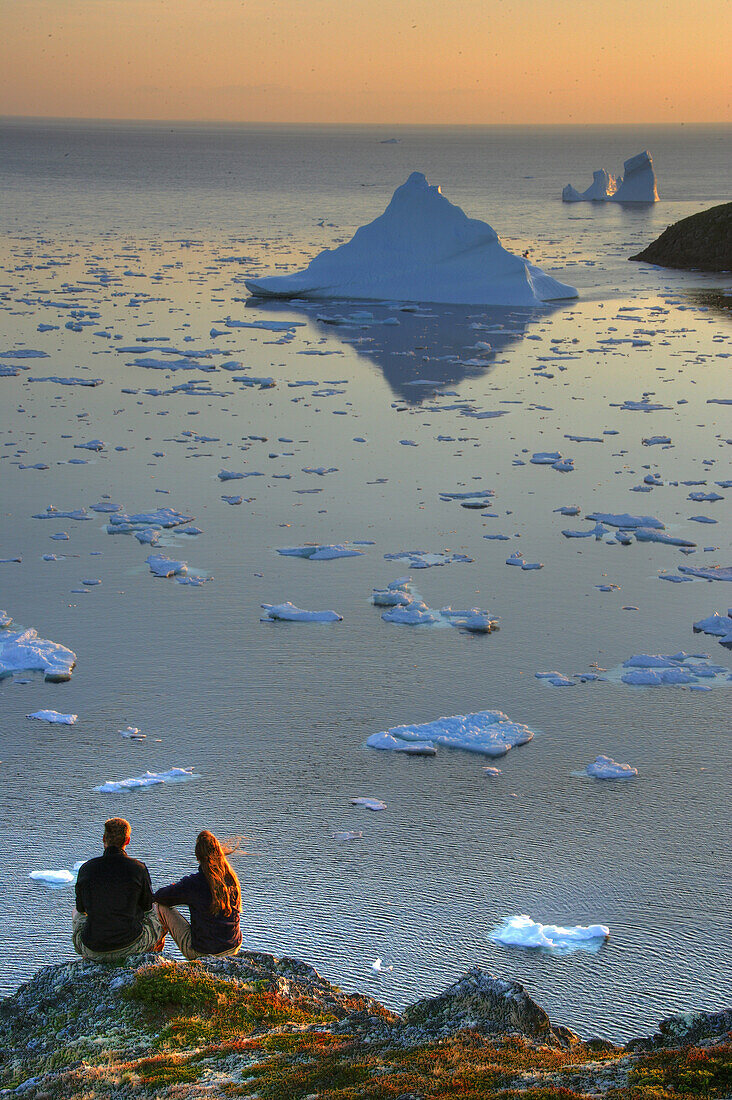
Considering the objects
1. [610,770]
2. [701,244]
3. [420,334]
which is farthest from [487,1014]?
[701,244]

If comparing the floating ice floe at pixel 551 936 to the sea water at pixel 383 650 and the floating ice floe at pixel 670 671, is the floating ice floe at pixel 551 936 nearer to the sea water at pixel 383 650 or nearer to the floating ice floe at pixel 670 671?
the sea water at pixel 383 650

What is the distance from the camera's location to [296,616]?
9664 millimetres

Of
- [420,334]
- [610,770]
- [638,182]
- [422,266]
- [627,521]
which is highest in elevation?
[638,182]

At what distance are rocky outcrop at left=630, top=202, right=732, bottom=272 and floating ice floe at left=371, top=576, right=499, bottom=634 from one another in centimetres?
3043

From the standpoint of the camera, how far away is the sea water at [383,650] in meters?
6.03

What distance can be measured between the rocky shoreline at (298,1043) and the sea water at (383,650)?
0.73 m

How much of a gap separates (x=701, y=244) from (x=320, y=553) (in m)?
30.5

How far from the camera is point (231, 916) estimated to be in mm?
5164

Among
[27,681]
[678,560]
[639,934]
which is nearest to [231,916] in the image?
[639,934]

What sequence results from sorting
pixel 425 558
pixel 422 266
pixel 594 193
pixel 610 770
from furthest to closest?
pixel 594 193 → pixel 422 266 → pixel 425 558 → pixel 610 770

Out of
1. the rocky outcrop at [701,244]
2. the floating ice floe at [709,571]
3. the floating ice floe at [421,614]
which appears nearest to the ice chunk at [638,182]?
the rocky outcrop at [701,244]

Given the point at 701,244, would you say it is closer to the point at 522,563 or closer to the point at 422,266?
the point at 422,266

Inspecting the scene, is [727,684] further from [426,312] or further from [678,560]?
[426,312]

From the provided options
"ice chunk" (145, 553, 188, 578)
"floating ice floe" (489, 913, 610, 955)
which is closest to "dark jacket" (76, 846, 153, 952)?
"floating ice floe" (489, 913, 610, 955)
